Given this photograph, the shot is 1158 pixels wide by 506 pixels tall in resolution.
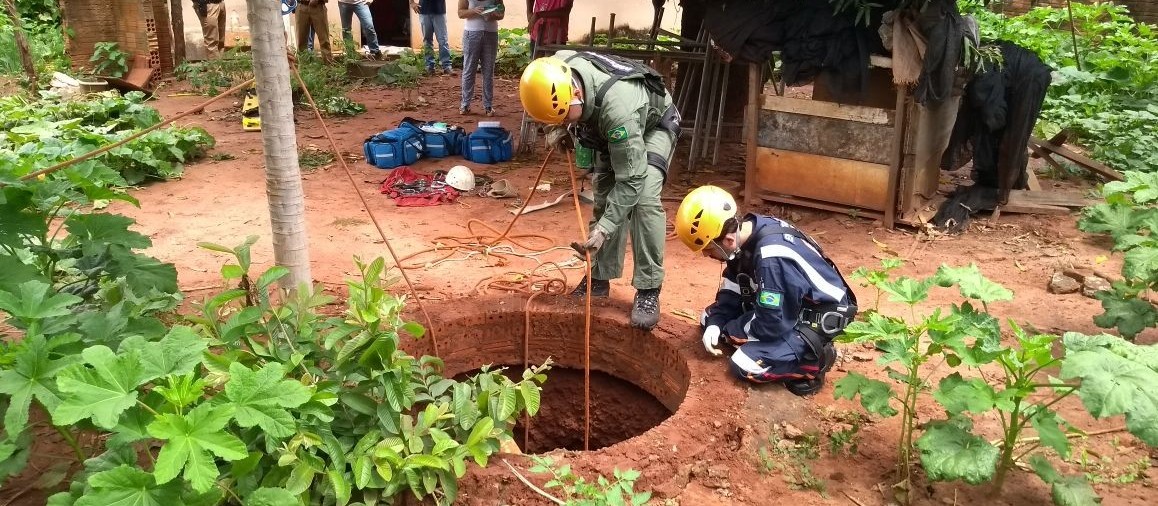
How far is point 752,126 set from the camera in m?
6.99

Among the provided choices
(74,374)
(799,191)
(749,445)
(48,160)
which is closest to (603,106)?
(749,445)

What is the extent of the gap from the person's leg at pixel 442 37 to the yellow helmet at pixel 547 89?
28.4 ft

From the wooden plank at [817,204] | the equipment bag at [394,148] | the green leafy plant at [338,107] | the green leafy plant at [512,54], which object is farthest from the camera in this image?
the green leafy plant at [512,54]

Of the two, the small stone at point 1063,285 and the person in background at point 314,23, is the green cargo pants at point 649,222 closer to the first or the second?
the small stone at point 1063,285

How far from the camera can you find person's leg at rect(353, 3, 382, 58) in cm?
1279

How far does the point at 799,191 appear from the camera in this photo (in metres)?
7.00

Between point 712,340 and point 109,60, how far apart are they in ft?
32.0

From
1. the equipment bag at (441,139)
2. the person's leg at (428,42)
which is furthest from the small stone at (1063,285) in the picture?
the person's leg at (428,42)

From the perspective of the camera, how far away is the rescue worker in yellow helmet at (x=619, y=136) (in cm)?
423

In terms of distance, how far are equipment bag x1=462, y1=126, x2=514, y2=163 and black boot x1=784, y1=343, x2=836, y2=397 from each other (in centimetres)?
530

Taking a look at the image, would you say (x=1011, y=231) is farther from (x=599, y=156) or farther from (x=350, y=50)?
(x=350, y=50)

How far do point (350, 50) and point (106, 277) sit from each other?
9485mm

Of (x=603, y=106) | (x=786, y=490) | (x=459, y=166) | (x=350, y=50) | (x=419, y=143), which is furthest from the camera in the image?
(x=350, y=50)

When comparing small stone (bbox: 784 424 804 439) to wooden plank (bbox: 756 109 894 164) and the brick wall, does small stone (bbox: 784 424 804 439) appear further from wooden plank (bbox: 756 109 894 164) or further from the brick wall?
the brick wall
